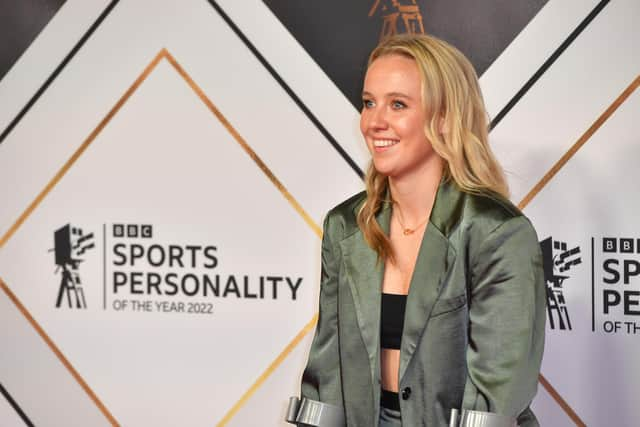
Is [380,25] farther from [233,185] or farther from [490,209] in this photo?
[490,209]

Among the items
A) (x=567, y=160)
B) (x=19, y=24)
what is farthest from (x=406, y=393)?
(x=19, y=24)

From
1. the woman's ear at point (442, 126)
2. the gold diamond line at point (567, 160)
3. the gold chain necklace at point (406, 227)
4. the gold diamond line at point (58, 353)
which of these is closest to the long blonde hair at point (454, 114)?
the woman's ear at point (442, 126)

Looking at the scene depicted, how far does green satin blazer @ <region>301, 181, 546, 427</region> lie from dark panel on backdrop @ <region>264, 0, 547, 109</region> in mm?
949

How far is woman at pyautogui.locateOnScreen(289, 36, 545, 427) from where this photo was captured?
4.83ft

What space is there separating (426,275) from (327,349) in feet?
0.93

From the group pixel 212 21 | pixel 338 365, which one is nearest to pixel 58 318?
pixel 212 21

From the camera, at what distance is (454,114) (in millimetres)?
1570

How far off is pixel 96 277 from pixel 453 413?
65.2 inches

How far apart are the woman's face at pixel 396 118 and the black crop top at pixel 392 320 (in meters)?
0.25

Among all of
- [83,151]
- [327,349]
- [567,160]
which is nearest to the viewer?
[327,349]

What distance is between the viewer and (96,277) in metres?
2.80

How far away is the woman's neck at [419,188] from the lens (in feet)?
5.37

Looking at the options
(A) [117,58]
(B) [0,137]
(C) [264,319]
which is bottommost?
(C) [264,319]

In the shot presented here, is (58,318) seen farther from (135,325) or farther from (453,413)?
(453,413)
